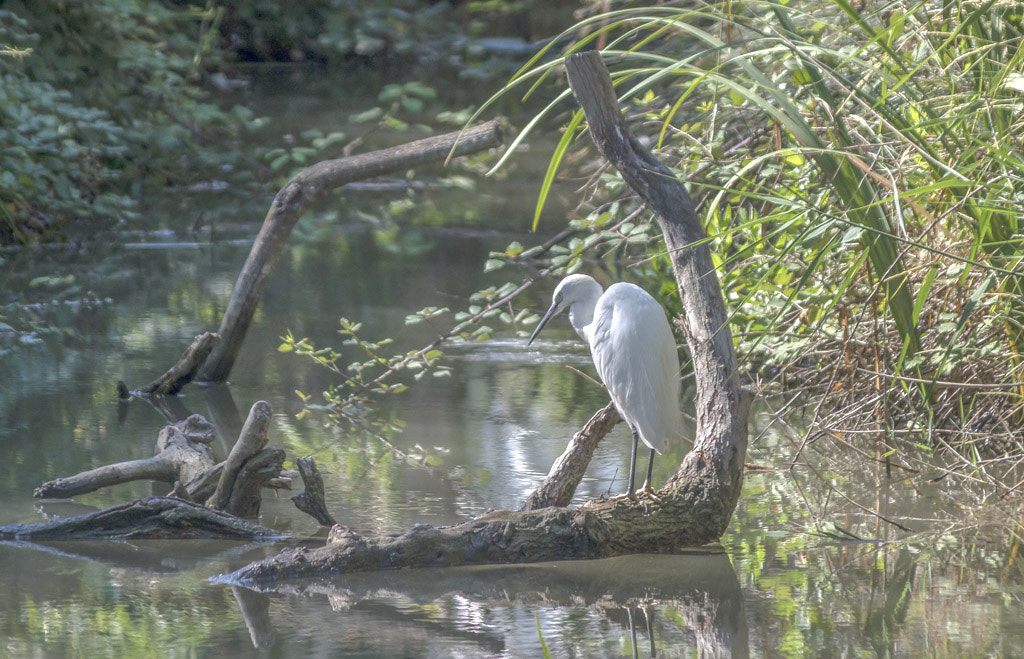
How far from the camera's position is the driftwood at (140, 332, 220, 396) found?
15.3 feet

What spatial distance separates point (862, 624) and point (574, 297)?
1.34 metres

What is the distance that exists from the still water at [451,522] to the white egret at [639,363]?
0.37 meters

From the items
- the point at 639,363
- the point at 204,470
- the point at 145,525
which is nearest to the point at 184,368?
the point at 204,470

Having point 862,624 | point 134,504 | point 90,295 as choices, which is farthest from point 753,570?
point 90,295

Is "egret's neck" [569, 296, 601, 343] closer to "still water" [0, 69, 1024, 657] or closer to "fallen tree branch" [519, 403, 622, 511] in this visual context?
"fallen tree branch" [519, 403, 622, 511]

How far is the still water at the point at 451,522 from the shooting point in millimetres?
2641

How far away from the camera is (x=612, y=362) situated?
3.37 meters

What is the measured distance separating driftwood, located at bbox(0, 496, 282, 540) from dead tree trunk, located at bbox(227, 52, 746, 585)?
31cm

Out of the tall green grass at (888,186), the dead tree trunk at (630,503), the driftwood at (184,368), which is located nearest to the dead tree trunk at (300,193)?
the driftwood at (184,368)

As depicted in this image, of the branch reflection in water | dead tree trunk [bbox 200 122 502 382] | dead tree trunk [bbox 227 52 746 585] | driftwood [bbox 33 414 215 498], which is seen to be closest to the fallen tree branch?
dead tree trunk [bbox 227 52 746 585]

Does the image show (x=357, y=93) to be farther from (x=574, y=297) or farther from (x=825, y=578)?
(x=825, y=578)

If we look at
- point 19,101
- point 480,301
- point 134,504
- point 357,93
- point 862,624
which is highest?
point 357,93

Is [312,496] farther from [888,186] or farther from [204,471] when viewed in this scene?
[888,186]

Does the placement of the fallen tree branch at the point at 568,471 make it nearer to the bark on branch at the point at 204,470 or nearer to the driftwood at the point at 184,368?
the bark on branch at the point at 204,470
